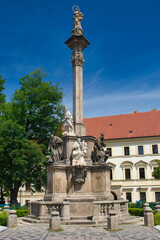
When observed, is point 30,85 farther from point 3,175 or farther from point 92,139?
point 92,139

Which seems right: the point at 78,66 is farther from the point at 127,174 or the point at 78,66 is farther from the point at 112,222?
the point at 127,174

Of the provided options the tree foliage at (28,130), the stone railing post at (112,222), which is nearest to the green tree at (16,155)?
the tree foliage at (28,130)

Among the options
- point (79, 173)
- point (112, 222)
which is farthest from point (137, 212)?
point (112, 222)

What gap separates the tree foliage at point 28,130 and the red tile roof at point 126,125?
762 inches

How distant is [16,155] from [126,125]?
26.2 m

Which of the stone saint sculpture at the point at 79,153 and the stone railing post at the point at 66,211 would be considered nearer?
the stone railing post at the point at 66,211

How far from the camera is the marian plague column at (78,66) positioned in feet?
50.0

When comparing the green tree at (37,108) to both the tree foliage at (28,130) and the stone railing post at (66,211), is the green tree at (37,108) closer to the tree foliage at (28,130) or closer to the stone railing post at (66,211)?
the tree foliage at (28,130)

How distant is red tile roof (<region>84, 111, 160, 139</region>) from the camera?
41.8m

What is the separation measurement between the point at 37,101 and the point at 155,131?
23.0 m

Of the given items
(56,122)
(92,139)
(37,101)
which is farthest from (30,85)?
(92,139)

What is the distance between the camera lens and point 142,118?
44.5 m

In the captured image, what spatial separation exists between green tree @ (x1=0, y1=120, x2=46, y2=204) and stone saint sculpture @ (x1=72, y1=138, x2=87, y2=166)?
8642 millimetres

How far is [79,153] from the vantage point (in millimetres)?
13469
